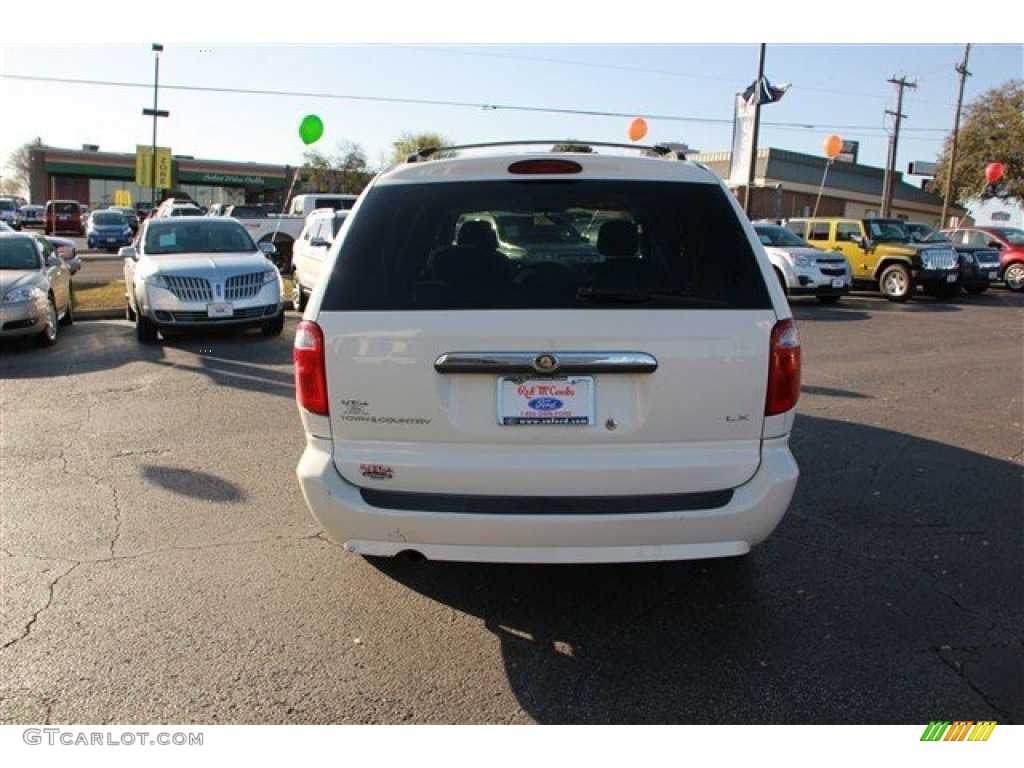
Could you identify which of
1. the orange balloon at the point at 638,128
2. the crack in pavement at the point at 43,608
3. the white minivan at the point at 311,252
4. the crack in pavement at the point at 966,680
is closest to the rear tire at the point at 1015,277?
the orange balloon at the point at 638,128

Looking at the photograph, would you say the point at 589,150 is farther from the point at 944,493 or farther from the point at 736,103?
the point at 736,103

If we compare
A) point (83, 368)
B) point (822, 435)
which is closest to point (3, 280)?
point (83, 368)

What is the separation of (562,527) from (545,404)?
47 centimetres

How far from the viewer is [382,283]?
315cm

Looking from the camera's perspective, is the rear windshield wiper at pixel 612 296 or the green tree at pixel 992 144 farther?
the green tree at pixel 992 144

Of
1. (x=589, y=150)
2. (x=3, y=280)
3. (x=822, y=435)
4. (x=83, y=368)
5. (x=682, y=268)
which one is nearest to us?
(x=682, y=268)

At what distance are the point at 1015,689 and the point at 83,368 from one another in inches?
358

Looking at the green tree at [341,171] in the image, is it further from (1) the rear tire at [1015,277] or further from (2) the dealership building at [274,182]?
(1) the rear tire at [1015,277]

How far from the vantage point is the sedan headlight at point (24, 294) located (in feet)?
31.9

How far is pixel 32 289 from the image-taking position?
32.8 ft

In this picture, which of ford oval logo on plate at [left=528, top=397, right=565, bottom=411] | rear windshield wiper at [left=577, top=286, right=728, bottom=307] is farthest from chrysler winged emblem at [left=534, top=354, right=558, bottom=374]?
rear windshield wiper at [left=577, top=286, right=728, bottom=307]

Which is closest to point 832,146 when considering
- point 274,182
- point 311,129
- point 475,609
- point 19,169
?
point 311,129
